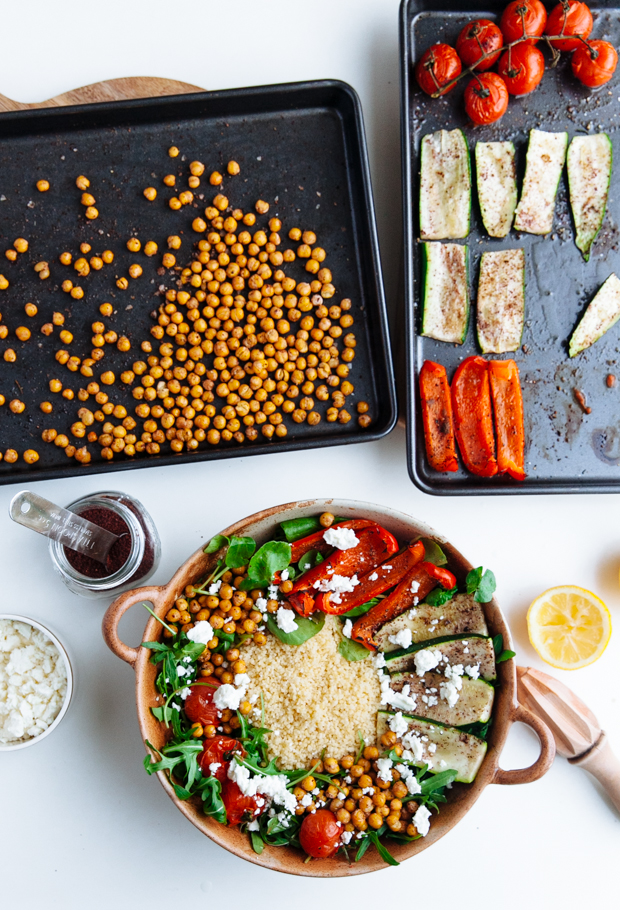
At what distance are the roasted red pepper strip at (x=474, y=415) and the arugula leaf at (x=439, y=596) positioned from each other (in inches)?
16.5

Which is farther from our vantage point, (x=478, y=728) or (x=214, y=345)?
(x=214, y=345)

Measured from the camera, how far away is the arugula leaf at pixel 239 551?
194 centimetres

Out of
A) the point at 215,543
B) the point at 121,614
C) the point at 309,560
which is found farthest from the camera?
the point at 309,560

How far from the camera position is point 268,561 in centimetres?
196

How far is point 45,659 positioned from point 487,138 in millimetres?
2215

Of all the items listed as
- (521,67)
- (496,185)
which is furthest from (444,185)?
(521,67)

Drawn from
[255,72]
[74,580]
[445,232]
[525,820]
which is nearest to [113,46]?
[255,72]

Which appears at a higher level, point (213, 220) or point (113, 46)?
point (113, 46)

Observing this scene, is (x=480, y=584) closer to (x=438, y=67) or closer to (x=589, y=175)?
(x=589, y=175)

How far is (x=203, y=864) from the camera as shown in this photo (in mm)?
2213

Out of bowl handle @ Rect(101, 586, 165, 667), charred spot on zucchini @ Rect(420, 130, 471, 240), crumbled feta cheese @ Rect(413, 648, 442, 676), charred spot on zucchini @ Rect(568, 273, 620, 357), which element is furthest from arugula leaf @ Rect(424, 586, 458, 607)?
charred spot on zucchini @ Rect(420, 130, 471, 240)

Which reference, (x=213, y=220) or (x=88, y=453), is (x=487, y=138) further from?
(x=88, y=453)

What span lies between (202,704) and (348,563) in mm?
596

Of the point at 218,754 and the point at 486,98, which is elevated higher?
the point at 486,98
